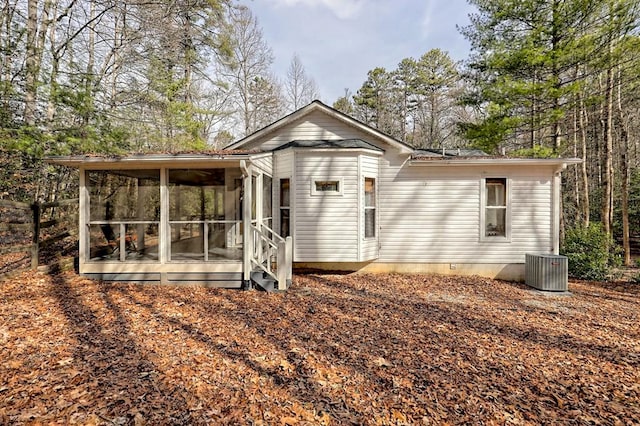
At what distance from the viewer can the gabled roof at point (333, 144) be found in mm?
8039

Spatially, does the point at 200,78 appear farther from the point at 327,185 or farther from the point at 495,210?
the point at 495,210

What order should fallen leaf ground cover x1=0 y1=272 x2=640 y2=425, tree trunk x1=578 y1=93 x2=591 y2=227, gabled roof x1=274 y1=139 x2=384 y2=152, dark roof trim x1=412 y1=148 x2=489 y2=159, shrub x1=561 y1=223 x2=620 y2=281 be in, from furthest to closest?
tree trunk x1=578 y1=93 x2=591 y2=227 < dark roof trim x1=412 y1=148 x2=489 y2=159 < shrub x1=561 y1=223 x2=620 y2=281 < gabled roof x1=274 y1=139 x2=384 y2=152 < fallen leaf ground cover x1=0 y1=272 x2=640 y2=425

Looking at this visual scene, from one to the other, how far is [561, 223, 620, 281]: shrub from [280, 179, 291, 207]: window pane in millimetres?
9159

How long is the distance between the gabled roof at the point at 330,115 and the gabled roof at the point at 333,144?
37cm

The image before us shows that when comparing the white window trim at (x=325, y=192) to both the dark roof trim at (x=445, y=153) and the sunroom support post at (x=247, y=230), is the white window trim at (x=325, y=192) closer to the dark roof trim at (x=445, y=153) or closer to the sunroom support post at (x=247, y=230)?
the sunroom support post at (x=247, y=230)

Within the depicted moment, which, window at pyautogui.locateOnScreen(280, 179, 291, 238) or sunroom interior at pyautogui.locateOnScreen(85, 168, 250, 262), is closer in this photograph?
sunroom interior at pyautogui.locateOnScreen(85, 168, 250, 262)

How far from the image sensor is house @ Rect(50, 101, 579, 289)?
677 centimetres

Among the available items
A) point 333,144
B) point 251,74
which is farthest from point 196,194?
A: point 251,74

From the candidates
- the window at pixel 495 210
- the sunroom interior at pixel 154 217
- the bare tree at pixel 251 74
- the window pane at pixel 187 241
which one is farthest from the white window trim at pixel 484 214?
the bare tree at pixel 251 74

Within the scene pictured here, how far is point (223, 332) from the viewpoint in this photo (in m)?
4.47

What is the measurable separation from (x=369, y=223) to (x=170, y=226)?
5014 millimetres

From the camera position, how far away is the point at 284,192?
869cm

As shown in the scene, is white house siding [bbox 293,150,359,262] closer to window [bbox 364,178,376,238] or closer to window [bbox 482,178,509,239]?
window [bbox 364,178,376,238]

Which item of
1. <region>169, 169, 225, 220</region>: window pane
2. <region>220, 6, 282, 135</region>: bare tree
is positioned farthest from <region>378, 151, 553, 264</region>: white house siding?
<region>220, 6, 282, 135</region>: bare tree
